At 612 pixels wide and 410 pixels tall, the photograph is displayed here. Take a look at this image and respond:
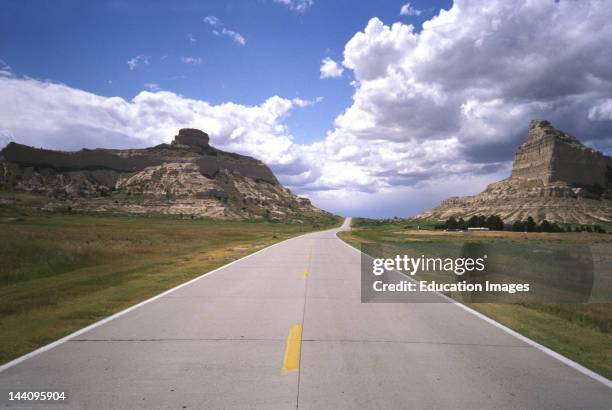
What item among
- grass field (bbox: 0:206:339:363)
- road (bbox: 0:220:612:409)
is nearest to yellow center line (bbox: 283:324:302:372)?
road (bbox: 0:220:612:409)

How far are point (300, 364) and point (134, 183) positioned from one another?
172895 millimetres

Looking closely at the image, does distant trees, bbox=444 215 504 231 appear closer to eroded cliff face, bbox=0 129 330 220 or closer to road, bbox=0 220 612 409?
eroded cliff face, bbox=0 129 330 220

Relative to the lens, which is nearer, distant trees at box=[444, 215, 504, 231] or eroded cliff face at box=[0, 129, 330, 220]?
distant trees at box=[444, 215, 504, 231]

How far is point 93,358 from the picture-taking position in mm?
6152

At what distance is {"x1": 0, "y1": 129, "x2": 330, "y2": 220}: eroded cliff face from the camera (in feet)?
466

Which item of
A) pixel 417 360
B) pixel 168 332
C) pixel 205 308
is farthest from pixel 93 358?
pixel 417 360

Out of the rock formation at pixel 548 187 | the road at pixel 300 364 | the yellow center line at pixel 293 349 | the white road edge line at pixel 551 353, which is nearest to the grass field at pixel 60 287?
the road at pixel 300 364

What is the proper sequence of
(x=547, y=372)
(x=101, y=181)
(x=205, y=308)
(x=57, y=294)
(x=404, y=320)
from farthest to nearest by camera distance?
(x=101, y=181) < (x=57, y=294) < (x=205, y=308) < (x=404, y=320) < (x=547, y=372)

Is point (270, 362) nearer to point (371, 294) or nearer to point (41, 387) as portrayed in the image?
point (41, 387)

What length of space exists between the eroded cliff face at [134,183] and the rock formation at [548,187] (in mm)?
74498

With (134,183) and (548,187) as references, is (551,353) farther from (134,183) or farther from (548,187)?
(134,183)

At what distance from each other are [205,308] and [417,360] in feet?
17.4

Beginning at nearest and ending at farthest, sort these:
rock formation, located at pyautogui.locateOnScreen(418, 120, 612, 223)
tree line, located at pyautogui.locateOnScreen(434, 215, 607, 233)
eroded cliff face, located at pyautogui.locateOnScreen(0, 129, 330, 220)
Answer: tree line, located at pyautogui.locateOnScreen(434, 215, 607, 233), rock formation, located at pyautogui.locateOnScreen(418, 120, 612, 223), eroded cliff face, located at pyautogui.locateOnScreen(0, 129, 330, 220)

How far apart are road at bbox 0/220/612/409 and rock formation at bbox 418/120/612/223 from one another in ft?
412
